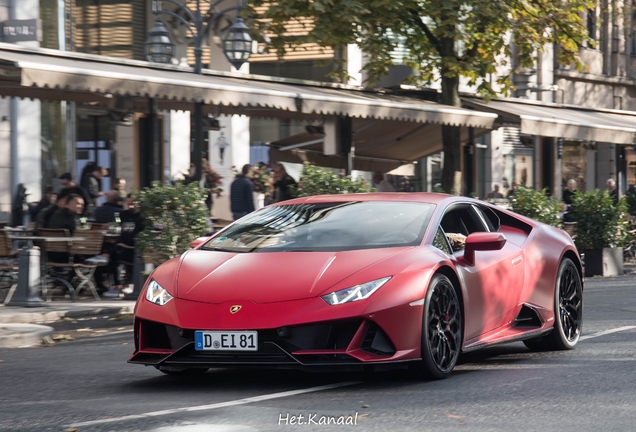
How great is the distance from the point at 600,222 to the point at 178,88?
852 cm

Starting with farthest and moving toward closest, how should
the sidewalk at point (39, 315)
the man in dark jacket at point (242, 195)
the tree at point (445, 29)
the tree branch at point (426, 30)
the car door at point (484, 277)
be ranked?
the tree branch at point (426, 30) → the tree at point (445, 29) → the man in dark jacket at point (242, 195) → the sidewalk at point (39, 315) → the car door at point (484, 277)

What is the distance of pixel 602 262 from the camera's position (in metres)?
18.5

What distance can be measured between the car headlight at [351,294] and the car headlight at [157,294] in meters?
1.01

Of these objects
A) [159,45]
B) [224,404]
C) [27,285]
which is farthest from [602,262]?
[224,404]

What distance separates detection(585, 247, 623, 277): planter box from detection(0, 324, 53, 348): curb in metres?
11.3

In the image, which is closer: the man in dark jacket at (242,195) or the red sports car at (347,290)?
the red sports car at (347,290)

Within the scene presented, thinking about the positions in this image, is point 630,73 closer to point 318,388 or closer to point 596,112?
point 596,112

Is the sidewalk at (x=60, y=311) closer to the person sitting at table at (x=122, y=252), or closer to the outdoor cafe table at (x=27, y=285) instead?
the outdoor cafe table at (x=27, y=285)

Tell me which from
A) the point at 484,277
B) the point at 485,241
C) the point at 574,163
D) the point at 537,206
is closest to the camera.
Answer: the point at 485,241

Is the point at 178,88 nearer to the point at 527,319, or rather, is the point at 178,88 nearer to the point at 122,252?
the point at 122,252

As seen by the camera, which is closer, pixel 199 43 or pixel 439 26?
pixel 199 43

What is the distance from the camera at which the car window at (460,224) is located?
7.46 m

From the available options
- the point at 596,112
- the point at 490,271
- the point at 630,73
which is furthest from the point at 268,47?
the point at 630,73

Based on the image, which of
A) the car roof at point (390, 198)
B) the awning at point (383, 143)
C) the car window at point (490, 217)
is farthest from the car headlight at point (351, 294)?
the awning at point (383, 143)
